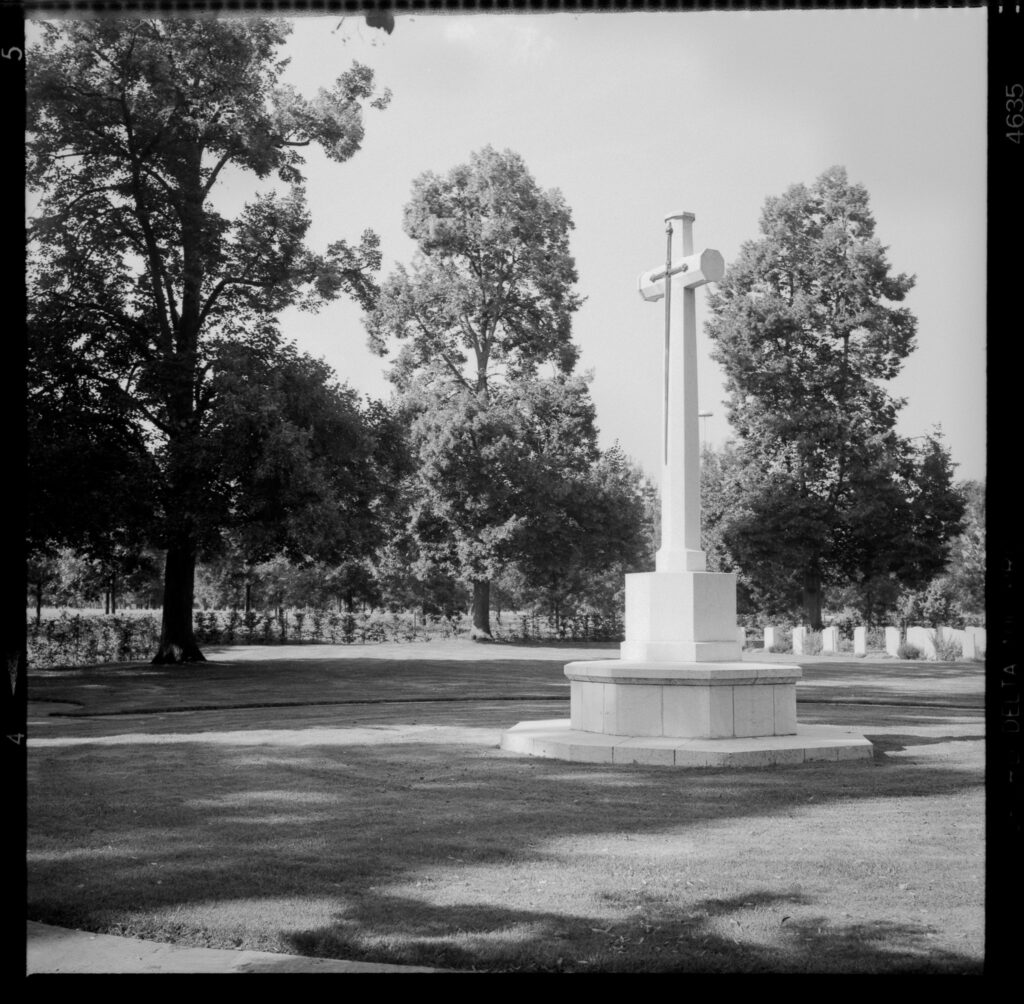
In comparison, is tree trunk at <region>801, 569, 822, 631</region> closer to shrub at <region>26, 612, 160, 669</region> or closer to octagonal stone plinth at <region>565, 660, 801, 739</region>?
shrub at <region>26, 612, 160, 669</region>

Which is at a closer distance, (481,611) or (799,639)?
(799,639)

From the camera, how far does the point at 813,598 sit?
123 ft

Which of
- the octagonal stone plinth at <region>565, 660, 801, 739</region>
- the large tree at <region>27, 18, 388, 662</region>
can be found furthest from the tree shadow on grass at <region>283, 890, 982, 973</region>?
the large tree at <region>27, 18, 388, 662</region>

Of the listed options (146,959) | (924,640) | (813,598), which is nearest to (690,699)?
(146,959)

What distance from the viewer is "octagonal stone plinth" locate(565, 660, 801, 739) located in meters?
10.7

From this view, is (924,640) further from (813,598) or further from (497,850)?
(497,850)

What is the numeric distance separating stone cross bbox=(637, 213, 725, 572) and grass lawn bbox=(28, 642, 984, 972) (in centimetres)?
271

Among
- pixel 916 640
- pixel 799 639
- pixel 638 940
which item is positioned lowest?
pixel 799 639

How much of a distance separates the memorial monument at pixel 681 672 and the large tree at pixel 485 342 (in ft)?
90.8

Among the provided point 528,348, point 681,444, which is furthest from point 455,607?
point 681,444

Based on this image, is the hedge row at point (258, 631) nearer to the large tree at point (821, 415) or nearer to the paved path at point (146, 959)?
the large tree at point (821, 415)

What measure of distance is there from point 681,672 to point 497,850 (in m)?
4.26

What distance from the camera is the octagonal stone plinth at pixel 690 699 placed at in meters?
10.7

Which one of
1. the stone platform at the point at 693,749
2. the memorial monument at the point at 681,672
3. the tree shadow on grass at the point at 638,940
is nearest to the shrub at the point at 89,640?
the memorial monument at the point at 681,672
